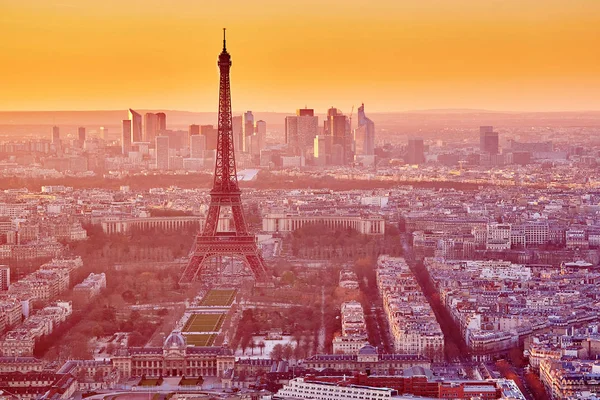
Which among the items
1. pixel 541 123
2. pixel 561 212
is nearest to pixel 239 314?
pixel 561 212

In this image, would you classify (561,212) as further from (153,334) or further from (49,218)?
(153,334)

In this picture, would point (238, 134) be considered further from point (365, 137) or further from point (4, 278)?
point (4, 278)

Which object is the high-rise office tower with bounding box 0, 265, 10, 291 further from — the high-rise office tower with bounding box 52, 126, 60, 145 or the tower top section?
the high-rise office tower with bounding box 52, 126, 60, 145

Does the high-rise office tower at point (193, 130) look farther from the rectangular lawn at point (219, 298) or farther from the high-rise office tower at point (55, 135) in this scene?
the rectangular lawn at point (219, 298)

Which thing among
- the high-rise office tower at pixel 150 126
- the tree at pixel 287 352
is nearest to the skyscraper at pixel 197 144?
the high-rise office tower at pixel 150 126

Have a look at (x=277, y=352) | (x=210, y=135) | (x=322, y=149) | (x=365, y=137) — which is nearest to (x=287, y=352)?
(x=277, y=352)

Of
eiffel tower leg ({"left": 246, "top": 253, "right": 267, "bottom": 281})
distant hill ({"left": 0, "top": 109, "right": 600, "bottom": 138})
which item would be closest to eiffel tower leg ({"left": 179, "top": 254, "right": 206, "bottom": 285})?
eiffel tower leg ({"left": 246, "top": 253, "right": 267, "bottom": 281})
